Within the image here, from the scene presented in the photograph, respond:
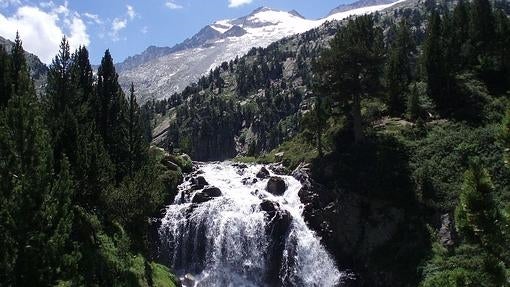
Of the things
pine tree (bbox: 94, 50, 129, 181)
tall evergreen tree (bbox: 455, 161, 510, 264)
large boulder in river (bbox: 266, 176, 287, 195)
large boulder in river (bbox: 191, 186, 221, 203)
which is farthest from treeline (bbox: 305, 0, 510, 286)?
pine tree (bbox: 94, 50, 129, 181)

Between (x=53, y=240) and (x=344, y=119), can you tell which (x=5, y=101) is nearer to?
(x=53, y=240)

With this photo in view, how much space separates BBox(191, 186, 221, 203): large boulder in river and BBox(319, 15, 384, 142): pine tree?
1775 cm

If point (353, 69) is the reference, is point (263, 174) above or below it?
below

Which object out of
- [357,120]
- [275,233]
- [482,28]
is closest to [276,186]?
[275,233]

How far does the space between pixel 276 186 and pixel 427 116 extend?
20850 millimetres

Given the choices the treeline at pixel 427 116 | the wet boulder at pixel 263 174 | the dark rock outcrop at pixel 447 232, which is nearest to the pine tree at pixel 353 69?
the treeline at pixel 427 116

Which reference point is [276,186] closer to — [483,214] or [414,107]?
[414,107]

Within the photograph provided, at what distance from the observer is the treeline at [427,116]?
45.1 meters

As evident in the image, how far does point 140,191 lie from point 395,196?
2495 centimetres

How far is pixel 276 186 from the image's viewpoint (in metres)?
59.2

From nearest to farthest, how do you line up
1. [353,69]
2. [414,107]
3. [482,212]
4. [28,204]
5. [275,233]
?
[482,212]
[28,204]
[275,233]
[353,69]
[414,107]

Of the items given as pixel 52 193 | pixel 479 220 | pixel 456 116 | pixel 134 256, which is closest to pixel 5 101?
pixel 134 256

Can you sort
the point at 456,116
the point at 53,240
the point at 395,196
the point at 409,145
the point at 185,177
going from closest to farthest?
the point at 53,240 < the point at 395,196 < the point at 409,145 < the point at 456,116 < the point at 185,177

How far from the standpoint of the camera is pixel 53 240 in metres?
20.5
